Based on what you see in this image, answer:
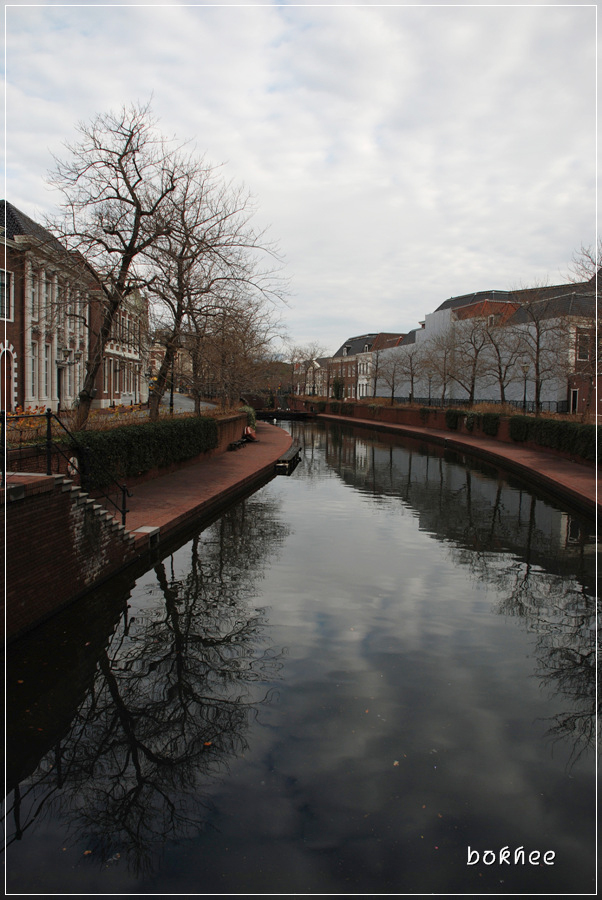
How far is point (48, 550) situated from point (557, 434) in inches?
887

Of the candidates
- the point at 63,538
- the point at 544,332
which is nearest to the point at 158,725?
the point at 63,538

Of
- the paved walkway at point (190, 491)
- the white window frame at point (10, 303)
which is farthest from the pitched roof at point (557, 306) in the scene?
the white window frame at point (10, 303)

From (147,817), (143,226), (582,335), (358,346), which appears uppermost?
(358,346)

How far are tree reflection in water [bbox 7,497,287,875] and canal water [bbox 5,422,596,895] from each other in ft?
0.07

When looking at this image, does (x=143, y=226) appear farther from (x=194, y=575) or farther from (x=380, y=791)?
(x=380, y=791)

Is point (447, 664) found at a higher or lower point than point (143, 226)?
lower

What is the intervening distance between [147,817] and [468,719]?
3.15 metres

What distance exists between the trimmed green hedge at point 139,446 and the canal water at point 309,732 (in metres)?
3.22

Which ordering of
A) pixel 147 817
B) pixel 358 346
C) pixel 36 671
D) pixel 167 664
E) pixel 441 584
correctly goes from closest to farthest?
pixel 147 817 < pixel 36 671 < pixel 167 664 < pixel 441 584 < pixel 358 346

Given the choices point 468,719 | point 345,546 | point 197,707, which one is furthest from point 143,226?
point 468,719

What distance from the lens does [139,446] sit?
1562 cm

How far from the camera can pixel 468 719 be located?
5.86 m

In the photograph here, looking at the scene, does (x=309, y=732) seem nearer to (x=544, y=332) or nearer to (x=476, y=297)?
(x=544, y=332)

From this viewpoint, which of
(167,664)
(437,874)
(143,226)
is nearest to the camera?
(437,874)
